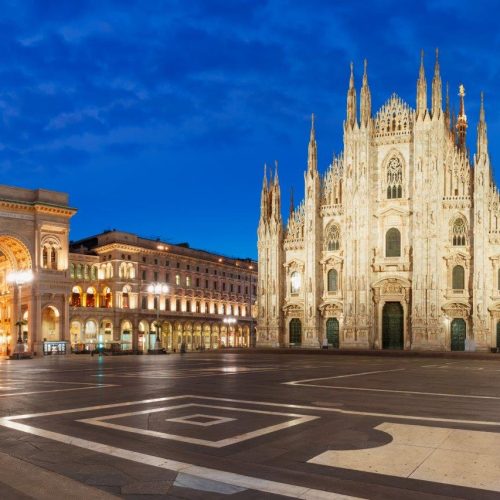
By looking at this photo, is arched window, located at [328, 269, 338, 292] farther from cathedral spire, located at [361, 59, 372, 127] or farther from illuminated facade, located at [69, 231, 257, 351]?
illuminated facade, located at [69, 231, 257, 351]

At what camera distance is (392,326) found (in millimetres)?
59156

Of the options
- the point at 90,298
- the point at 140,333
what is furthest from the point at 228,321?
the point at 90,298

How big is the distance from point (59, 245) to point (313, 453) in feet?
212

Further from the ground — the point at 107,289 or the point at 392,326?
the point at 107,289

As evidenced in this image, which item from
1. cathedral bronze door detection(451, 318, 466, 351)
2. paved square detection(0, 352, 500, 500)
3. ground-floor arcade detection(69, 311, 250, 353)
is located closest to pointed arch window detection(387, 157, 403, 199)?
cathedral bronze door detection(451, 318, 466, 351)

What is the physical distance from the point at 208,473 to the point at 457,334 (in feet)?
173

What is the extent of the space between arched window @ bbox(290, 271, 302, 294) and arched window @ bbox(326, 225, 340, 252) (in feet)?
15.1

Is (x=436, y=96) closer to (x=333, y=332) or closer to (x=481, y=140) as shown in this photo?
(x=481, y=140)

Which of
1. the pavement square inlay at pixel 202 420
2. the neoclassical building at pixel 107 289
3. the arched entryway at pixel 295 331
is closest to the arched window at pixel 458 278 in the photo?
the arched entryway at pixel 295 331

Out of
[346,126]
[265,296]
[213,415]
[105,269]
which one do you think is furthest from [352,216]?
[213,415]

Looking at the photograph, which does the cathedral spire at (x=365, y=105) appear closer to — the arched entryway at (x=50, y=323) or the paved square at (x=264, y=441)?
the arched entryway at (x=50, y=323)

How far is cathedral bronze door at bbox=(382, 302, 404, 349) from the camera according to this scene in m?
58.8

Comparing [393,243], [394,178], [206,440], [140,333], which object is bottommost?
[140,333]

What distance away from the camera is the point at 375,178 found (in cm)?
6006
